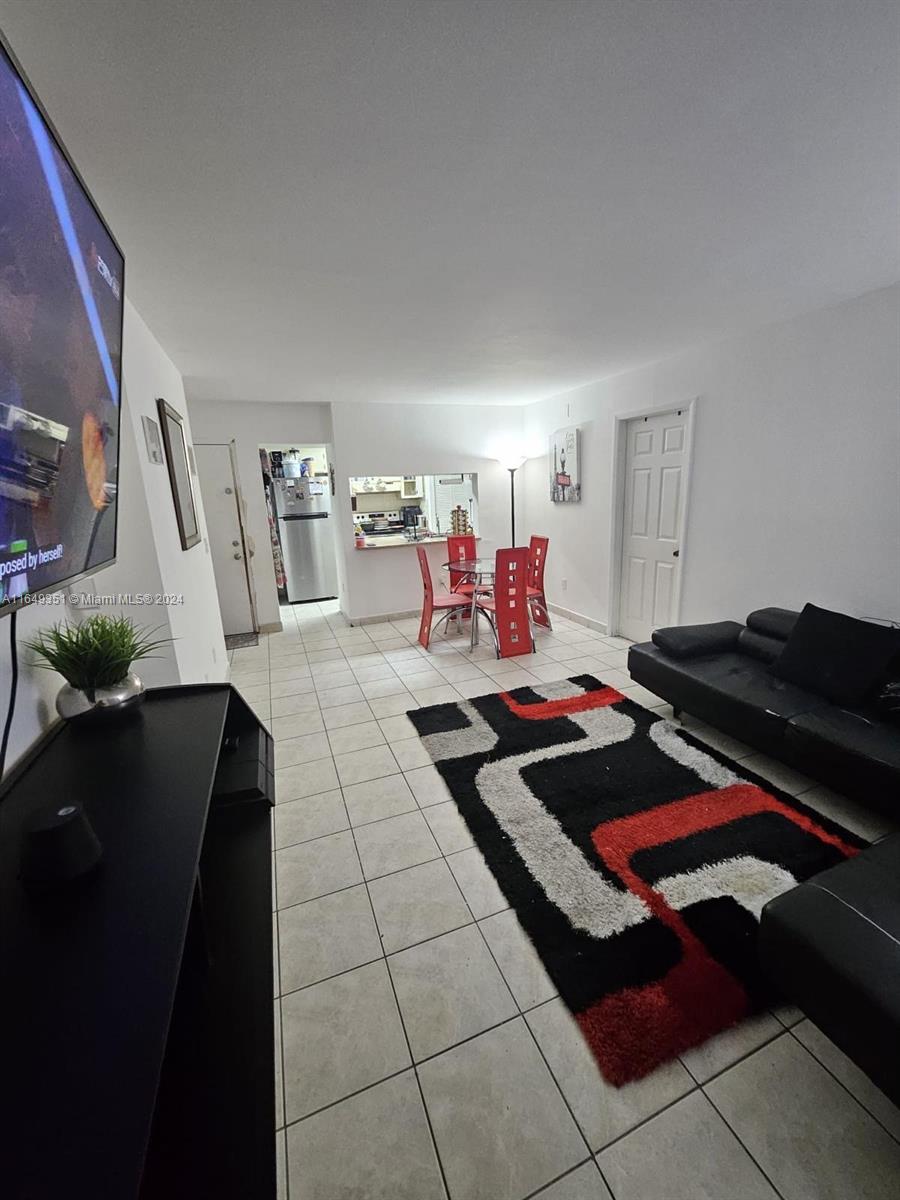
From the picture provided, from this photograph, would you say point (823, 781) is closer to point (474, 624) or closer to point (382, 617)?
point (474, 624)

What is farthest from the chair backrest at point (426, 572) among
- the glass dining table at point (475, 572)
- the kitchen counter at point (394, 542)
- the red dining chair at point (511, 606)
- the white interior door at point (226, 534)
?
the white interior door at point (226, 534)

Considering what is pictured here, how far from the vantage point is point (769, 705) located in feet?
7.57

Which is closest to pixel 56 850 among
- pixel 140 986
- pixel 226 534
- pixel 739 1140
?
pixel 140 986

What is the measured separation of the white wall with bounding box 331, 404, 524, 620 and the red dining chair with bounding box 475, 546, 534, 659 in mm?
1574

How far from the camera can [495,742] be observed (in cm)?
275

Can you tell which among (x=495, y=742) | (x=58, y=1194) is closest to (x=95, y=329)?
(x=58, y=1194)

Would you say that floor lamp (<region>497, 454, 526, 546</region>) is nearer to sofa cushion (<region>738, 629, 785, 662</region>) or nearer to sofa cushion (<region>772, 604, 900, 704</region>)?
sofa cushion (<region>738, 629, 785, 662</region>)

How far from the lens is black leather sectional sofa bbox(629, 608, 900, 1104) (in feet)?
3.57

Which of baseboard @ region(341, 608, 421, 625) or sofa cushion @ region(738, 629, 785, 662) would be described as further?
baseboard @ region(341, 608, 421, 625)

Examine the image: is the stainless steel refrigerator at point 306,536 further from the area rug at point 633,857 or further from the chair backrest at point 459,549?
the area rug at point 633,857

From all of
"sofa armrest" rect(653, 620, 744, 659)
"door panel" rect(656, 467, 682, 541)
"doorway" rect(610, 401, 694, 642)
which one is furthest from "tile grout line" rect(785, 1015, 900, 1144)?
"door panel" rect(656, 467, 682, 541)

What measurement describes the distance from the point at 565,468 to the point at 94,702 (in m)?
4.46

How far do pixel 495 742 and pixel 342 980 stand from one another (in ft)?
4.79

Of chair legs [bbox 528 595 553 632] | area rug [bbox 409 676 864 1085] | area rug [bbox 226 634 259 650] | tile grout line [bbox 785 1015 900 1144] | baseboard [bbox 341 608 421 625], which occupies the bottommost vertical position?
tile grout line [bbox 785 1015 900 1144]
